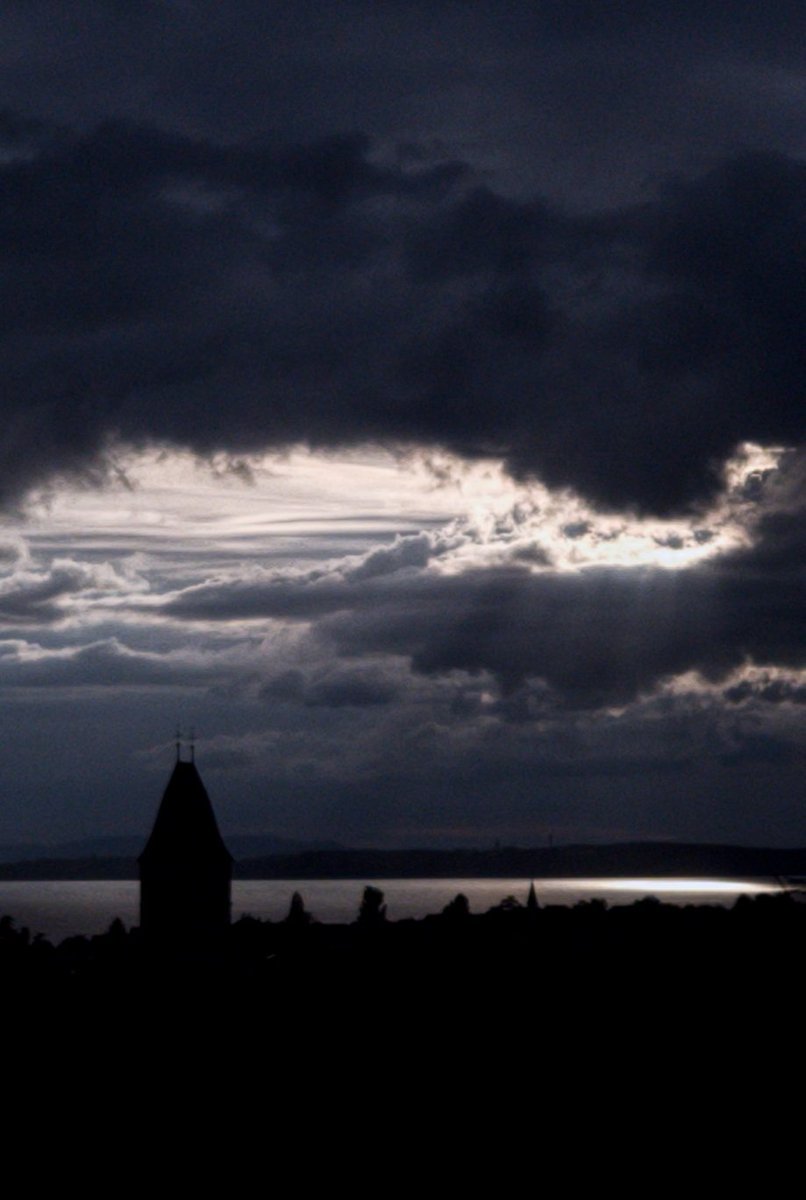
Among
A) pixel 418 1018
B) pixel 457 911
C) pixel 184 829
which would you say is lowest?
pixel 418 1018

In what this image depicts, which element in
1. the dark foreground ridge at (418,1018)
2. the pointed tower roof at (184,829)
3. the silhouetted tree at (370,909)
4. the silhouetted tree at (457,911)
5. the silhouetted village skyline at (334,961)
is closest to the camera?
Answer: the dark foreground ridge at (418,1018)

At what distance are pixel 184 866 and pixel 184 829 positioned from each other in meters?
1.33

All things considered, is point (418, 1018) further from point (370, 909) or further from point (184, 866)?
point (370, 909)

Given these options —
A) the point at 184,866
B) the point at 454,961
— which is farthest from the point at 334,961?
the point at 184,866

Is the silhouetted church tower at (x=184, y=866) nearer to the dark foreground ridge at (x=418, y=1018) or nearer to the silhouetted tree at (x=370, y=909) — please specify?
the dark foreground ridge at (x=418, y=1018)

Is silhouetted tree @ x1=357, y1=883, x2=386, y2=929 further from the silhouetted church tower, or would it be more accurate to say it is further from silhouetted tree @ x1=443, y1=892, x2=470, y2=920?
the silhouetted church tower

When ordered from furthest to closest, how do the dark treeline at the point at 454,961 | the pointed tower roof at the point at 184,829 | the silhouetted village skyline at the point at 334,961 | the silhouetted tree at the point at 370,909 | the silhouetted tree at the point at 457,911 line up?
1. the silhouetted tree at the point at 370,909
2. the silhouetted tree at the point at 457,911
3. the pointed tower roof at the point at 184,829
4. the dark treeline at the point at 454,961
5. the silhouetted village skyline at the point at 334,961

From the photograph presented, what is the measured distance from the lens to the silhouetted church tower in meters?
66.4

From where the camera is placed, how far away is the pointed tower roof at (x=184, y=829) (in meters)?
66.3

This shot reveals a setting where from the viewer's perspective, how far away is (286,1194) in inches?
1619

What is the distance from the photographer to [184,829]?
6650 cm

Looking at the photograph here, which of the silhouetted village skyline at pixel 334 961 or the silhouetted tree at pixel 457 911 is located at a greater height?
the silhouetted tree at pixel 457 911

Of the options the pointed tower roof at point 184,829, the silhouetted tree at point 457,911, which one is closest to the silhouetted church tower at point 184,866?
the pointed tower roof at point 184,829

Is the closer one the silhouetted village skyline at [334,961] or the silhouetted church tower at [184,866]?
the silhouetted village skyline at [334,961]
